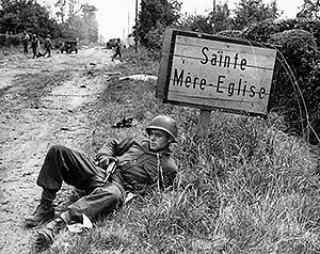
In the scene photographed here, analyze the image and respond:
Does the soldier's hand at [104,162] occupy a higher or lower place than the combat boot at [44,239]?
higher

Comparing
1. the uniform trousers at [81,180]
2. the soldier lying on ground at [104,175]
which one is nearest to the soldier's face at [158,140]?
the soldier lying on ground at [104,175]

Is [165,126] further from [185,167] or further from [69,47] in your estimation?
[69,47]

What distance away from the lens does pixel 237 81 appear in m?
4.25

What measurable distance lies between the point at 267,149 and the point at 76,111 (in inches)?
173

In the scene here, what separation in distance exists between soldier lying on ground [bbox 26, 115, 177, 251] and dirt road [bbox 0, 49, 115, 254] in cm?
30

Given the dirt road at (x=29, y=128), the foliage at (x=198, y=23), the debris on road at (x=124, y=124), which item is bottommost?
the dirt road at (x=29, y=128)

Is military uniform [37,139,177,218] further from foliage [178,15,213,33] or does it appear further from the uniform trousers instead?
foliage [178,15,213,33]

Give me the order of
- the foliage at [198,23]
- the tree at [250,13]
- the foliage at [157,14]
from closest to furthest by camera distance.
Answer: the tree at [250,13]
the foliage at [198,23]
the foliage at [157,14]

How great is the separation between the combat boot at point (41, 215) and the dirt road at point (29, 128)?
8 cm

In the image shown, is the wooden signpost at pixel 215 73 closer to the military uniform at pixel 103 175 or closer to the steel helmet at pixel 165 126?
the steel helmet at pixel 165 126

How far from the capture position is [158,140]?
3.76m

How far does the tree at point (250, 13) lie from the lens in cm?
2125

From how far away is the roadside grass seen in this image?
9.48 feet

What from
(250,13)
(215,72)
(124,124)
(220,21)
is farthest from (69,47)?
(215,72)
